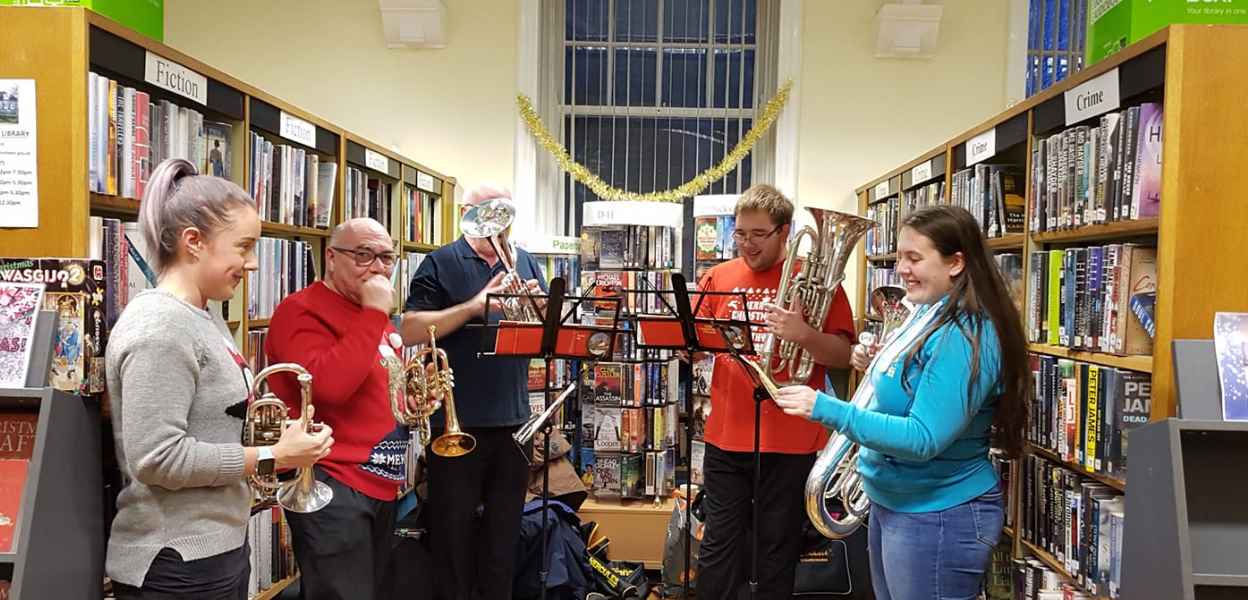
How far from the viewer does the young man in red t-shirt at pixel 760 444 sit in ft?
8.36

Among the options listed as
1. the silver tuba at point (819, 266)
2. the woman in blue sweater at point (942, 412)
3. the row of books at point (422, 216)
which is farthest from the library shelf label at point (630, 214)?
the woman in blue sweater at point (942, 412)

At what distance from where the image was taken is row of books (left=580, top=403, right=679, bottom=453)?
14.6ft

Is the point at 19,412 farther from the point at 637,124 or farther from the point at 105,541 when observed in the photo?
the point at 637,124

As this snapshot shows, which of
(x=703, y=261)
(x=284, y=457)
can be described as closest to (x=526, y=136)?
(x=703, y=261)

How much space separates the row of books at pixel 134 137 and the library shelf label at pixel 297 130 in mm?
367

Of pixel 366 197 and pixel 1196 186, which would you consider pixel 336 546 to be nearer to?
pixel 1196 186

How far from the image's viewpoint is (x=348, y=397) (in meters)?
2.02

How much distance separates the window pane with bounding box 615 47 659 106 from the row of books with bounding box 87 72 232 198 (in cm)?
336

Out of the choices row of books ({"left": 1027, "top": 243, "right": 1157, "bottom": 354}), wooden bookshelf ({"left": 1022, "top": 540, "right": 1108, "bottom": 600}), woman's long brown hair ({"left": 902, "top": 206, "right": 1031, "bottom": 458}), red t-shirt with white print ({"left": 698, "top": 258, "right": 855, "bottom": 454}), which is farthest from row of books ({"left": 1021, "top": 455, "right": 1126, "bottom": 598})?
red t-shirt with white print ({"left": 698, "top": 258, "right": 855, "bottom": 454})

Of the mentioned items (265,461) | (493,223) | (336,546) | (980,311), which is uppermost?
(493,223)

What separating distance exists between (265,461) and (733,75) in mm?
4567

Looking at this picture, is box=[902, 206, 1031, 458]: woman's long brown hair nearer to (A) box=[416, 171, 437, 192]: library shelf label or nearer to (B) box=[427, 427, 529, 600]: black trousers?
(B) box=[427, 427, 529, 600]: black trousers

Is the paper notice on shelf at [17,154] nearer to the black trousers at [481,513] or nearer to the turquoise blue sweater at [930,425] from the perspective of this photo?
the black trousers at [481,513]

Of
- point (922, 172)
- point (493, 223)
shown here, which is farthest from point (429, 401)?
point (922, 172)
